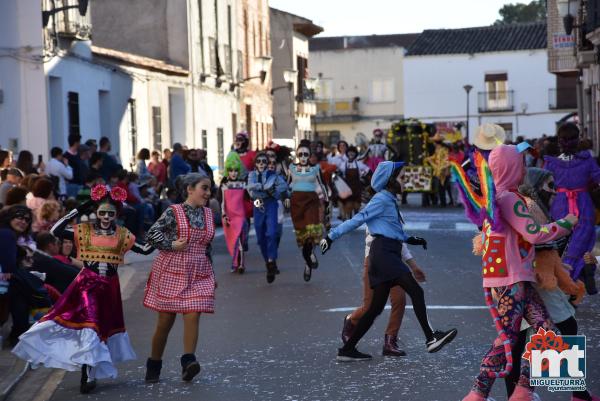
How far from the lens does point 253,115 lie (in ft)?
173

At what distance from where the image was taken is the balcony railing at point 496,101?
72.9m

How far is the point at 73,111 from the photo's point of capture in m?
27.2

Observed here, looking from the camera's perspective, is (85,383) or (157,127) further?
(157,127)

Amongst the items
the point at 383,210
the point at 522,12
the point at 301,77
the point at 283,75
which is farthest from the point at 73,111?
the point at 522,12

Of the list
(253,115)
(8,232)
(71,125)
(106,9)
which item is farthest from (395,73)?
(8,232)

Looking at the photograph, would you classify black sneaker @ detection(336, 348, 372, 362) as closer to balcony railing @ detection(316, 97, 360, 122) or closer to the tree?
balcony railing @ detection(316, 97, 360, 122)

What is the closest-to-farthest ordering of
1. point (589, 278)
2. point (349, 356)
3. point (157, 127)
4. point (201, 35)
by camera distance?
point (349, 356), point (589, 278), point (157, 127), point (201, 35)

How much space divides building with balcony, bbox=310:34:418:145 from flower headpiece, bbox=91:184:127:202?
77.6 meters

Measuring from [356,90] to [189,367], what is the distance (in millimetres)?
79282

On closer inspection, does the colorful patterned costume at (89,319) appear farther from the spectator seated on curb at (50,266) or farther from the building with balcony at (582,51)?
the building with balcony at (582,51)

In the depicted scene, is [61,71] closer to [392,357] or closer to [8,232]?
[8,232]

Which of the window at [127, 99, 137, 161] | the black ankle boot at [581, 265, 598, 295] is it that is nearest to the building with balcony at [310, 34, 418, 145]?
the window at [127, 99, 137, 161]

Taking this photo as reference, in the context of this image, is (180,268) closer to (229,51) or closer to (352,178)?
(352,178)

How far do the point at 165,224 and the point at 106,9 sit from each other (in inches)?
1254
